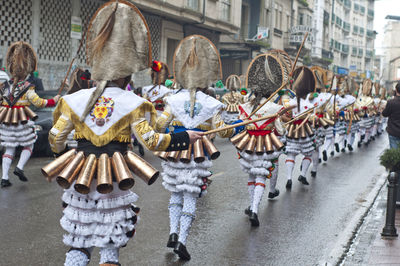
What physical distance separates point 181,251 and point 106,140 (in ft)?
6.26

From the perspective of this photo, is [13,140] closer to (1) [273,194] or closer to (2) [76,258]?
(1) [273,194]

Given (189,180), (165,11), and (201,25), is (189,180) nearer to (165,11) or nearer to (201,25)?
(165,11)

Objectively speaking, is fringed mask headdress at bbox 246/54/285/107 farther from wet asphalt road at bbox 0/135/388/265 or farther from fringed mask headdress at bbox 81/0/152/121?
fringed mask headdress at bbox 81/0/152/121

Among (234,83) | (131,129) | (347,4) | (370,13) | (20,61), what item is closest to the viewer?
(131,129)

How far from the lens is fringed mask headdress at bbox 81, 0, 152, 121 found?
4105 mm

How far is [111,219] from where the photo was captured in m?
3.93

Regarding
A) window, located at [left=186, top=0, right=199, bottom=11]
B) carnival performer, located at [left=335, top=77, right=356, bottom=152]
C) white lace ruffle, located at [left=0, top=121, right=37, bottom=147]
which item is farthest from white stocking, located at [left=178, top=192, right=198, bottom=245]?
window, located at [left=186, top=0, right=199, bottom=11]

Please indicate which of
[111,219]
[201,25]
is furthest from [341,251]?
[201,25]

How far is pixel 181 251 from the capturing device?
5.46m

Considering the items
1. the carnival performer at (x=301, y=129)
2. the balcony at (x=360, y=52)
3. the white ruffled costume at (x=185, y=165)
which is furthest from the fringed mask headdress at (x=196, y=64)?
the balcony at (x=360, y=52)

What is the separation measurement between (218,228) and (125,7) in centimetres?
359

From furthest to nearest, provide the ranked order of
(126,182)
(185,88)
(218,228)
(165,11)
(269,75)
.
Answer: (165,11) → (269,75) → (218,228) → (185,88) → (126,182)

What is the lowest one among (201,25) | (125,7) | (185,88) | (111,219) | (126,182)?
(111,219)

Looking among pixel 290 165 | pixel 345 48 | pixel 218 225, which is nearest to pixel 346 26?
pixel 345 48
